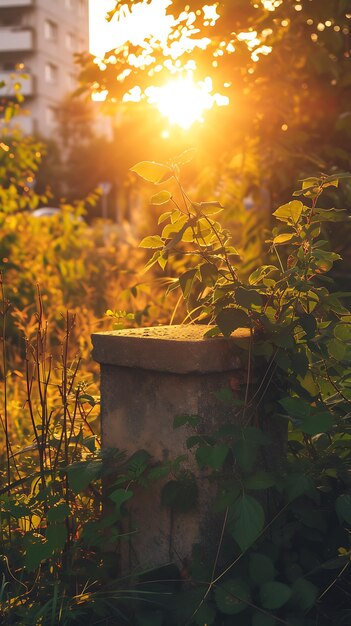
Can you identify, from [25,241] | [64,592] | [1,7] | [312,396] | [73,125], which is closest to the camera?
[64,592]

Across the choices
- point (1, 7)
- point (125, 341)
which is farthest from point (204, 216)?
point (1, 7)

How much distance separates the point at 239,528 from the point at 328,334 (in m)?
0.68

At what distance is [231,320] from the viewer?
2.67m

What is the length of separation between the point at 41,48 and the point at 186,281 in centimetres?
5684

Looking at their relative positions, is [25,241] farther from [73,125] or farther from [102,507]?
[73,125]

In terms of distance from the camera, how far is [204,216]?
2.74 m

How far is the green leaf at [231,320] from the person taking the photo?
2648 mm

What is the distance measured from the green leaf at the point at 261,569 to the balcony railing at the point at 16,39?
56893 mm

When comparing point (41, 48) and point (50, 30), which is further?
point (50, 30)

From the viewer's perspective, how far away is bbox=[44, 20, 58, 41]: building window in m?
57.8

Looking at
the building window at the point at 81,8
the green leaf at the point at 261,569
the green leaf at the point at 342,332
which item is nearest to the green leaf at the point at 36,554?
the green leaf at the point at 261,569

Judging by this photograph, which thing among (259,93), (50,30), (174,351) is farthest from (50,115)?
(174,351)

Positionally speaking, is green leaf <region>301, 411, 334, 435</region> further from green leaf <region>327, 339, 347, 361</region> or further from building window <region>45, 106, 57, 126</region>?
building window <region>45, 106, 57, 126</region>

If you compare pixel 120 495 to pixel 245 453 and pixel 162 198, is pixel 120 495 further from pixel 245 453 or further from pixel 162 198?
pixel 162 198
